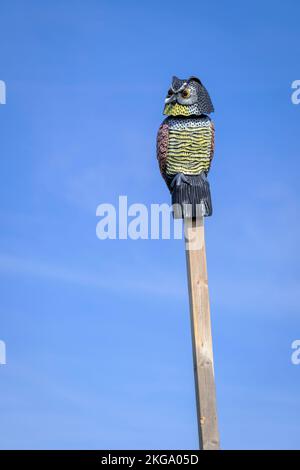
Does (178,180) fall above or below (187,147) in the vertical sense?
below

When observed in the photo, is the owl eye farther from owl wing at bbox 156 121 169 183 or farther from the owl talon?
the owl talon

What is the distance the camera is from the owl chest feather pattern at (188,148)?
7.24 metres

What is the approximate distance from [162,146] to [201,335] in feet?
6.22

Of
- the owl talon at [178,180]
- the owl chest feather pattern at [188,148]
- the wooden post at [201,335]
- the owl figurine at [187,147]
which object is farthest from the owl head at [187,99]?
the wooden post at [201,335]

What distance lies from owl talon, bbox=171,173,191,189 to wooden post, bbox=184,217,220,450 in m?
0.38

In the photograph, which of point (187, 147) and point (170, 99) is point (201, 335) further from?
point (170, 99)

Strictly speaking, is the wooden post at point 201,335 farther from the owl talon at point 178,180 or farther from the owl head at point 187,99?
the owl head at point 187,99

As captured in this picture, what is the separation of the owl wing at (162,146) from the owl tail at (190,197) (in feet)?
0.83

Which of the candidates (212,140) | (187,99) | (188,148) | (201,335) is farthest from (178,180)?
(201,335)

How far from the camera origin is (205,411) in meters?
6.37

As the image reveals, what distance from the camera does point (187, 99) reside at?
736 cm
